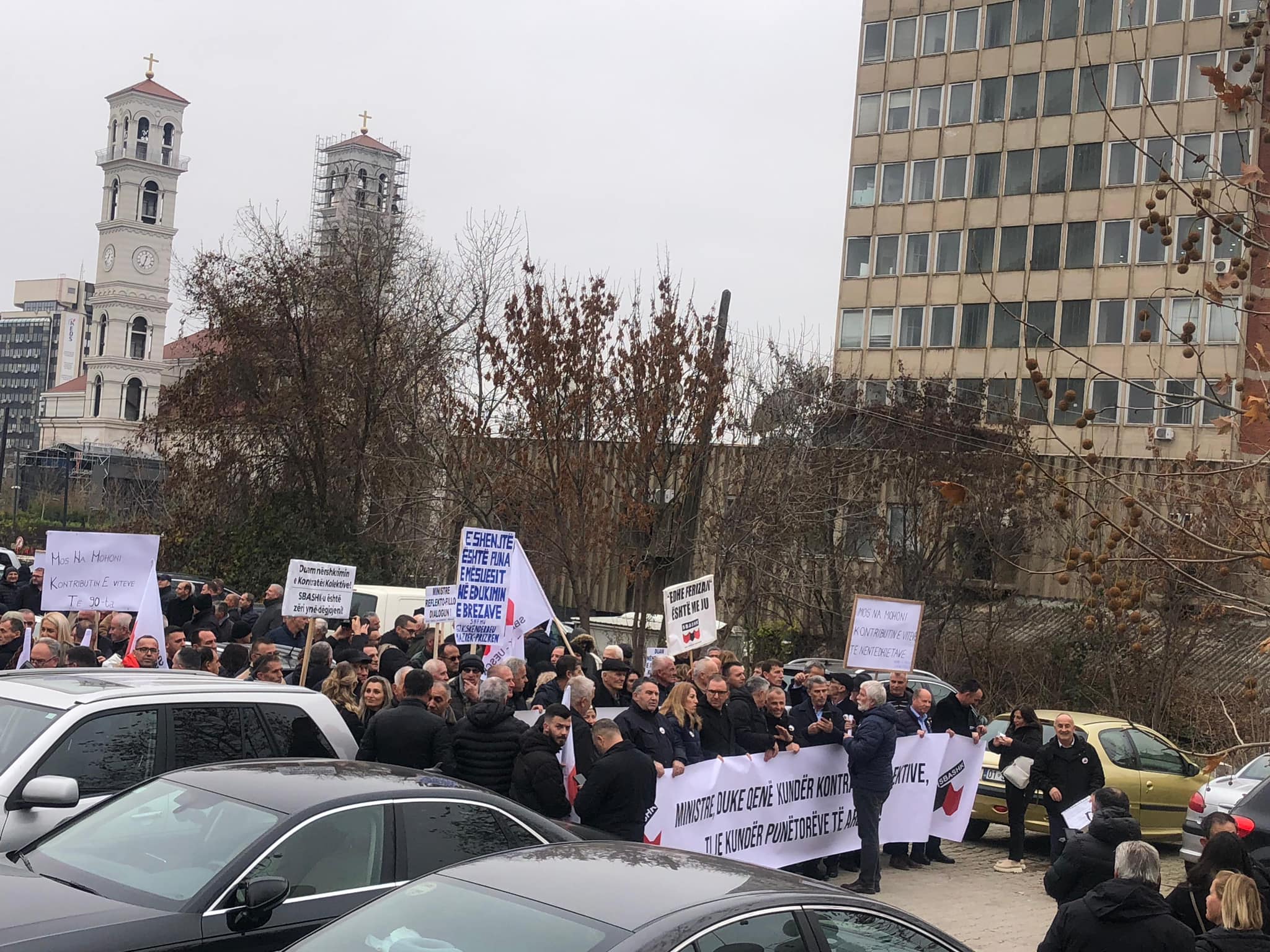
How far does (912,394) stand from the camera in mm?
39031

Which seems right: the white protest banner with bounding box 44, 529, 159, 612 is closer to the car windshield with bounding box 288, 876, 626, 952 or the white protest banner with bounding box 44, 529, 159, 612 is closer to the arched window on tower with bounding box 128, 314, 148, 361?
the car windshield with bounding box 288, 876, 626, 952

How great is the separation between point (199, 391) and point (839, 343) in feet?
90.3

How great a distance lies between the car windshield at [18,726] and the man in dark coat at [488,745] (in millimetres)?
2956

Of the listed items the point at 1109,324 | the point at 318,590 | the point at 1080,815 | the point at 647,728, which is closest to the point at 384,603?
the point at 318,590

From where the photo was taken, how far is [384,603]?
73.8 feet

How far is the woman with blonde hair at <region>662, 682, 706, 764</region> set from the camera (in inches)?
442

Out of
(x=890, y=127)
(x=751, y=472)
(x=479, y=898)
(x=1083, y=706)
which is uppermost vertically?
(x=890, y=127)

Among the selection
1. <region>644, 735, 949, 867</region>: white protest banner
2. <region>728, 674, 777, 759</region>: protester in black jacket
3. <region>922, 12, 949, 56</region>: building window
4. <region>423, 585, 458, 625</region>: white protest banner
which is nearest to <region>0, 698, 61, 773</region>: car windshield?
<region>644, 735, 949, 867</region>: white protest banner

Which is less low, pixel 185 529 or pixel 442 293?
pixel 442 293

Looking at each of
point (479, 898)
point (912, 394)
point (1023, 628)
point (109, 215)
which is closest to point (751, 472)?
point (1023, 628)

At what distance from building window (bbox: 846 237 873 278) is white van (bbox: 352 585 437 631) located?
3562cm

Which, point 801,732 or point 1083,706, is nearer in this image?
point 801,732

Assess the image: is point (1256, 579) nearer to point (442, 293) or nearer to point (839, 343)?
point (442, 293)

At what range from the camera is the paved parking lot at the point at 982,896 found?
11203 millimetres
